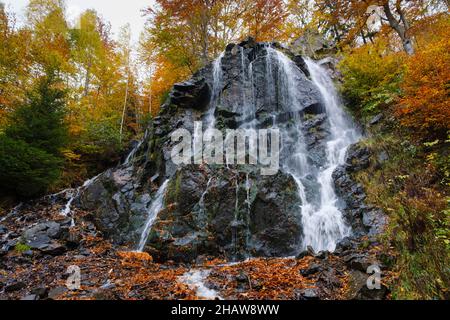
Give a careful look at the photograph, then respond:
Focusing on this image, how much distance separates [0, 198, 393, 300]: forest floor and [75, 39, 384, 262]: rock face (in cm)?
66

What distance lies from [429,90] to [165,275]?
8.47 meters

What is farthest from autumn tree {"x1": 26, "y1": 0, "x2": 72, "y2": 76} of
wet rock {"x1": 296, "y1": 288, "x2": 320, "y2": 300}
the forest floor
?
wet rock {"x1": 296, "y1": 288, "x2": 320, "y2": 300}

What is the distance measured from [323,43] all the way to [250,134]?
11.3m

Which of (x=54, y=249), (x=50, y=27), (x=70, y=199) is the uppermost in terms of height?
(x=50, y=27)

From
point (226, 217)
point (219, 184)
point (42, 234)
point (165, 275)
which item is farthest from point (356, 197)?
point (42, 234)

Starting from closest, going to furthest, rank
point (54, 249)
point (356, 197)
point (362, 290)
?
point (362, 290)
point (54, 249)
point (356, 197)

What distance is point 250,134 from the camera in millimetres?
10664

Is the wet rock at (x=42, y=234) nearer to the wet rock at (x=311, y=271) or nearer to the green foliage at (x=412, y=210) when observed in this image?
the wet rock at (x=311, y=271)

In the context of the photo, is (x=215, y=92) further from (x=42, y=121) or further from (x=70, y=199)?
(x=70, y=199)

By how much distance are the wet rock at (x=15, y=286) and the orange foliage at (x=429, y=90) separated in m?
10.9

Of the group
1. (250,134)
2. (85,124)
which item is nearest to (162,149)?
(250,134)

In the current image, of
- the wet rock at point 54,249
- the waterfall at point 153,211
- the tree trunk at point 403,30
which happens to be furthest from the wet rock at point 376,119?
the wet rock at point 54,249

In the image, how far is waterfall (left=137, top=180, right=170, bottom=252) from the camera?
8.00 m

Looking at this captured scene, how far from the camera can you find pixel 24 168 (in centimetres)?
909
